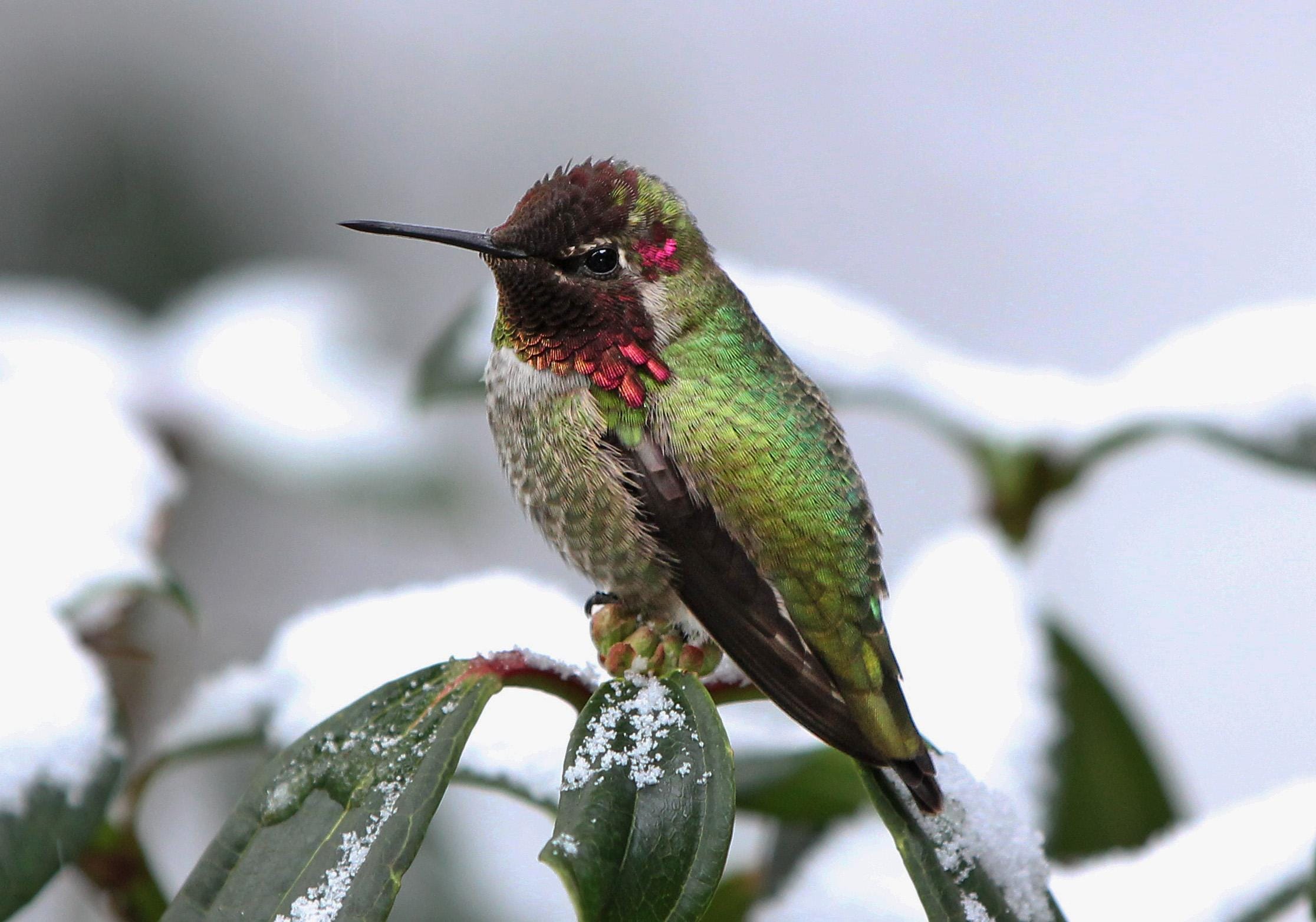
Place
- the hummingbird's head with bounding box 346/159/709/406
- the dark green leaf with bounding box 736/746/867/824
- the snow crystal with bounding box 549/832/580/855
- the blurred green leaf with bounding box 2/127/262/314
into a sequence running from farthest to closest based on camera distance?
the blurred green leaf with bounding box 2/127/262/314
the dark green leaf with bounding box 736/746/867/824
the hummingbird's head with bounding box 346/159/709/406
the snow crystal with bounding box 549/832/580/855

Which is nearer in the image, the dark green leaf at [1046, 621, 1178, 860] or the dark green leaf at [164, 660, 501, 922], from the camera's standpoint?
the dark green leaf at [164, 660, 501, 922]

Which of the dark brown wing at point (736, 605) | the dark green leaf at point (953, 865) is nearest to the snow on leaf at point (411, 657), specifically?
the dark brown wing at point (736, 605)

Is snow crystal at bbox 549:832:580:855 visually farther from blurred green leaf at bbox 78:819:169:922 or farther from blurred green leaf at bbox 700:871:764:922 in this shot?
blurred green leaf at bbox 700:871:764:922

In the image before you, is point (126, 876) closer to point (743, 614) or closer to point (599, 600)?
point (599, 600)

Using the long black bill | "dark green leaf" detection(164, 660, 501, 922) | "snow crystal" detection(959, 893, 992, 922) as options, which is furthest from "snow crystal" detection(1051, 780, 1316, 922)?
the long black bill

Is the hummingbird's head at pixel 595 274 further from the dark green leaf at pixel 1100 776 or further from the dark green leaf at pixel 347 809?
the dark green leaf at pixel 1100 776

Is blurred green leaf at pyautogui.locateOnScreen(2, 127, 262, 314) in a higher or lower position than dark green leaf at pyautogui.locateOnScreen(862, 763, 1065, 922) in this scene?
higher

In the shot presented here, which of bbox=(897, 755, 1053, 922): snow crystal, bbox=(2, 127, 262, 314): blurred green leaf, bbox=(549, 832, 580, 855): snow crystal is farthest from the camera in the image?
bbox=(2, 127, 262, 314): blurred green leaf
